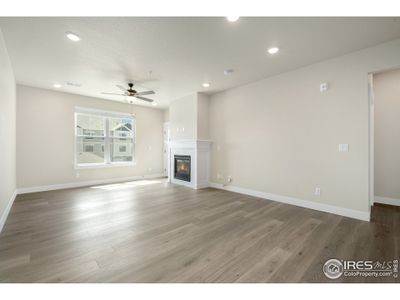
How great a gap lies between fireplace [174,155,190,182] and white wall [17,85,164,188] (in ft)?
6.93

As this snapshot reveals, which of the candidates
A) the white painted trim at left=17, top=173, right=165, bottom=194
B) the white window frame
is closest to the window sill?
the white window frame

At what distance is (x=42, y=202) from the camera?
367cm

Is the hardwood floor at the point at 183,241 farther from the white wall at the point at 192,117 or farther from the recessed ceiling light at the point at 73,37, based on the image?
the recessed ceiling light at the point at 73,37

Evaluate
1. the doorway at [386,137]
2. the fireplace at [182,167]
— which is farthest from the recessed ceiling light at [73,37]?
the doorway at [386,137]

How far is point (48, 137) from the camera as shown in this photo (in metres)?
4.81

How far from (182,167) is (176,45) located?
3649 millimetres

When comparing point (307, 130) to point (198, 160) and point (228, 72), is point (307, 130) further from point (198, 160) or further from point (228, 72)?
point (198, 160)

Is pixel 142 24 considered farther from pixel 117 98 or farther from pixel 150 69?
pixel 117 98

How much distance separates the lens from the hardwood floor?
1580 millimetres

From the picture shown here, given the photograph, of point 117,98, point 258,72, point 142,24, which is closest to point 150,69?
point 142,24

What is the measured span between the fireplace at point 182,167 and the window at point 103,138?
1.94 m

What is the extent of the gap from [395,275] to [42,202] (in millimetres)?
5542
